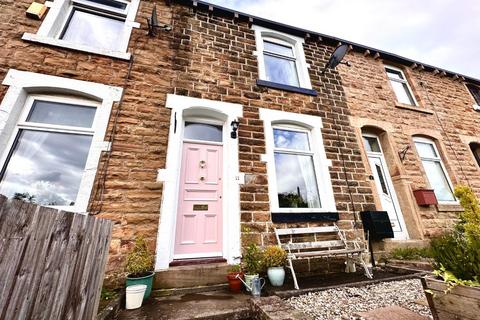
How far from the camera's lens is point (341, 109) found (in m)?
5.89

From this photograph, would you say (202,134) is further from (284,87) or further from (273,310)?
(273,310)

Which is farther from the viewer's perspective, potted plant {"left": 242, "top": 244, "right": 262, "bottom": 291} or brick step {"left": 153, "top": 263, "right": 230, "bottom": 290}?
potted plant {"left": 242, "top": 244, "right": 262, "bottom": 291}

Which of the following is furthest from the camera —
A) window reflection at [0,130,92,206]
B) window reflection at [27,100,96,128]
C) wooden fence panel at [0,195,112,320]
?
window reflection at [27,100,96,128]

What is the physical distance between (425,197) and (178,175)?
19.6 feet

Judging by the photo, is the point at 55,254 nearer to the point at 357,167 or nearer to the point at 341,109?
the point at 357,167

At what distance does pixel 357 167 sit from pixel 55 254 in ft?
18.4

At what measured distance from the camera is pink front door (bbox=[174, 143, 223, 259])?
12.7 ft

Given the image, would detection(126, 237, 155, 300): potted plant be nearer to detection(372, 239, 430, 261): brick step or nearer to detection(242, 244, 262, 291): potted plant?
detection(242, 244, 262, 291): potted plant

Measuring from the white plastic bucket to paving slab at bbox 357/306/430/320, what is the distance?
2557 millimetres

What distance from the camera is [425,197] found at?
5.42 meters

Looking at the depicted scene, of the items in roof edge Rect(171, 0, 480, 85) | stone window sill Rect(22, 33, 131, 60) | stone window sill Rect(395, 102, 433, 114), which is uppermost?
roof edge Rect(171, 0, 480, 85)

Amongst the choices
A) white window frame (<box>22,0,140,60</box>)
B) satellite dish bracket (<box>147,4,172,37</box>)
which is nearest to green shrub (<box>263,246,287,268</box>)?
white window frame (<box>22,0,140,60</box>)

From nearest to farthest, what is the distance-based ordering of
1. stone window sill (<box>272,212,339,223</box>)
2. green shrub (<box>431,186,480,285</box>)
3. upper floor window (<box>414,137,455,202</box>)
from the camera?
green shrub (<box>431,186,480,285</box>) → stone window sill (<box>272,212,339,223</box>) → upper floor window (<box>414,137,455,202</box>)

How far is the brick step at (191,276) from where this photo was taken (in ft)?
10.5
